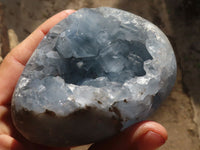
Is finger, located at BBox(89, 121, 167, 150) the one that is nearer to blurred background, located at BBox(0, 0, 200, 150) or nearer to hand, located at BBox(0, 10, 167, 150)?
hand, located at BBox(0, 10, 167, 150)

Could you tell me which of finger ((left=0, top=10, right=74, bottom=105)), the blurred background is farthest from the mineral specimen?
the blurred background

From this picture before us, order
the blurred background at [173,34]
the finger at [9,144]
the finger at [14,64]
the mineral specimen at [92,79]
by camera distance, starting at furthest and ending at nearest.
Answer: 1. the blurred background at [173,34]
2. the finger at [14,64]
3. the finger at [9,144]
4. the mineral specimen at [92,79]

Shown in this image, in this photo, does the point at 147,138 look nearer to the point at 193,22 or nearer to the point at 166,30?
the point at 166,30

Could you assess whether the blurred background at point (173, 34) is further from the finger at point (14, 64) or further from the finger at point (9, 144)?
the finger at point (9, 144)

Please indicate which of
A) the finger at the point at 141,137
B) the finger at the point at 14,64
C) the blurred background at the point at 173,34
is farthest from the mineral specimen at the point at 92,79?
the blurred background at the point at 173,34

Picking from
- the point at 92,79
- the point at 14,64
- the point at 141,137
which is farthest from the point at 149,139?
the point at 14,64

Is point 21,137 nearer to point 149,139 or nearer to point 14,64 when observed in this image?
point 14,64
